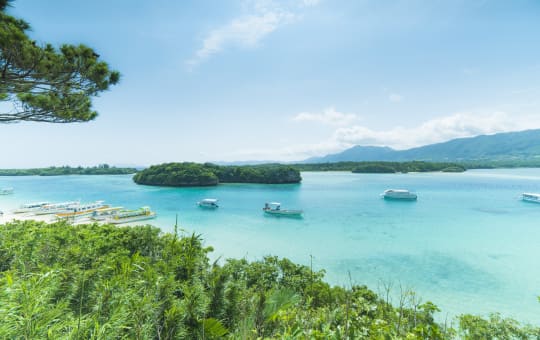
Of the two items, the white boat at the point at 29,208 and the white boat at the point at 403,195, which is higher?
the white boat at the point at 29,208

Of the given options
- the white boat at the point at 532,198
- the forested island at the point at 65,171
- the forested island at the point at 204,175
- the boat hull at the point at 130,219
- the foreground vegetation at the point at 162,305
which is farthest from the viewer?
the forested island at the point at 65,171

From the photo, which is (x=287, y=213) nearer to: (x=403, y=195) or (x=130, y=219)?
(x=130, y=219)

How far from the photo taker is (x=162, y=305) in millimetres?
2777

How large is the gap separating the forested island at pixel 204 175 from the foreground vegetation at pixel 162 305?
4651 cm

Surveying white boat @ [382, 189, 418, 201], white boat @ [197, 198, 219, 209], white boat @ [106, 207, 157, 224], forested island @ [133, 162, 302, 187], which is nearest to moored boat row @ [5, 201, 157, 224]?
white boat @ [106, 207, 157, 224]

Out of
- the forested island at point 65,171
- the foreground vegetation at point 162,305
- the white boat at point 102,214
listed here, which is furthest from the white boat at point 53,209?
the forested island at point 65,171

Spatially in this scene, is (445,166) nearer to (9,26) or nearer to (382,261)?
(382,261)

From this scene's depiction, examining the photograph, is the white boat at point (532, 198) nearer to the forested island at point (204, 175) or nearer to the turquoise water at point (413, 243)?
the turquoise water at point (413, 243)

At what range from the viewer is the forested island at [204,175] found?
51562 millimetres

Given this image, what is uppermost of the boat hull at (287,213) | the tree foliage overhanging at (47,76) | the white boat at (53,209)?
the tree foliage overhanging at (47,76)

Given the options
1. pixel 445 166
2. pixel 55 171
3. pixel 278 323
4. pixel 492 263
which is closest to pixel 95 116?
pixel 278 323

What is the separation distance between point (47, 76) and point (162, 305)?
643cm

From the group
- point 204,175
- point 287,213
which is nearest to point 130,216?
point 287,213

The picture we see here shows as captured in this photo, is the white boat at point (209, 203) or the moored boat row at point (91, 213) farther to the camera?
the white boat at point (209, 203)
